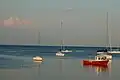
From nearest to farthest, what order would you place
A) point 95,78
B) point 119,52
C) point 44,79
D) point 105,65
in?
point 44,79 → point 95,78 → point 105,65 → point 119,52

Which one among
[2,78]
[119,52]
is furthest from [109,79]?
[119,52]

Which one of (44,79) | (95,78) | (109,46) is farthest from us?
(109,46)

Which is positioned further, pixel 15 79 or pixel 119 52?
pixel 119 52

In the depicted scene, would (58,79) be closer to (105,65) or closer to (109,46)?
(105,65)

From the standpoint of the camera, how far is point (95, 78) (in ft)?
162

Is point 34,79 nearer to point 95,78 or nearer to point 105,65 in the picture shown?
point 95,78

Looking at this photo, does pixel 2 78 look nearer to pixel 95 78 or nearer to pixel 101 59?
pixel 95 78

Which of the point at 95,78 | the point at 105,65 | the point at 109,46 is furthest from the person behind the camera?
the point at 109,46

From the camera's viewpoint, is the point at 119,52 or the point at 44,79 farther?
the point at 119,52

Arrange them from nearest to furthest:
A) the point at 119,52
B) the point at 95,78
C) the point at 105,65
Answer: the point at 95,78 < the point at 105,65 < the point at 119,52

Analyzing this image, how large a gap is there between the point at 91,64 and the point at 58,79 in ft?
97.5

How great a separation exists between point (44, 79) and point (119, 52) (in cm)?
10376

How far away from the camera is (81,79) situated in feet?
155

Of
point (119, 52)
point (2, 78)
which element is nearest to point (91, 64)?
point (2, 78)
